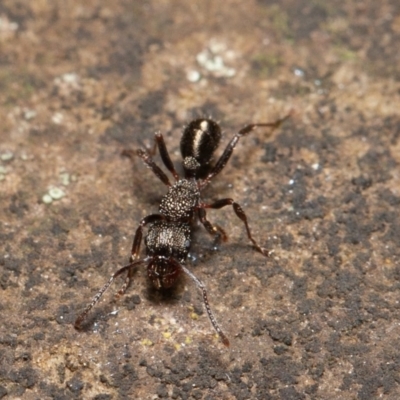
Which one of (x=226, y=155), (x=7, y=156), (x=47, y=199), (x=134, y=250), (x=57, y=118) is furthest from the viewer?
(x=57, y=118)

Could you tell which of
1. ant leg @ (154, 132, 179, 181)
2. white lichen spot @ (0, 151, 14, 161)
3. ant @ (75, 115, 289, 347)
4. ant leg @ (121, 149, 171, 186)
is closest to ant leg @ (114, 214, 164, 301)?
ant @ (75, 115, 289, 347)

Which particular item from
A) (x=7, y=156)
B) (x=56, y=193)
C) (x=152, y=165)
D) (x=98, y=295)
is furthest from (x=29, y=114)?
(x=98, y=295)

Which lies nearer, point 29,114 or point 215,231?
point 215,231

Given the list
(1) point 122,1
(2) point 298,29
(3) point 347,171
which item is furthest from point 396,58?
(1) point 122,1

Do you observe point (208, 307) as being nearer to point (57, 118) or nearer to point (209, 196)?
point (209, 196)

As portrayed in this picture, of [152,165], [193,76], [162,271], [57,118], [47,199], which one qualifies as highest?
[193,76]

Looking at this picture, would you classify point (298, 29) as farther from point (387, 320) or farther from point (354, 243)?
point (387, 320)

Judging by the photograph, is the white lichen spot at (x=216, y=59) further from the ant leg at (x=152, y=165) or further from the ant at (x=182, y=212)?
the ant leg at (x=152, y=165)
